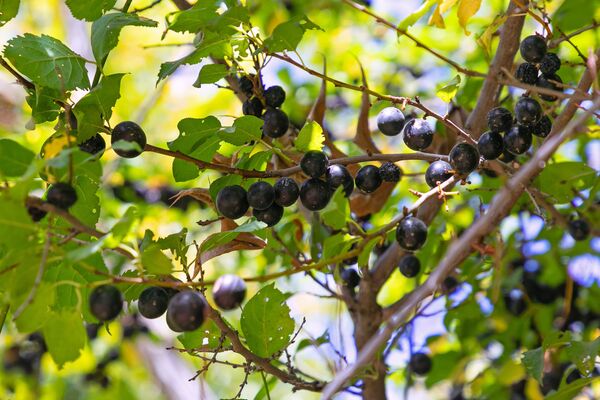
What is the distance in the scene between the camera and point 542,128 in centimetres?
150

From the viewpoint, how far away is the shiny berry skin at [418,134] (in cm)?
151

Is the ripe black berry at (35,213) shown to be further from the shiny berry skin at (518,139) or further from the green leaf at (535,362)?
the green leaf at (535,362)

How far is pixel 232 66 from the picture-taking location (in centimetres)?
159

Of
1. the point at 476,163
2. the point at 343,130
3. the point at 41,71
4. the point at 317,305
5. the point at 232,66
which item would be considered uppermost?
the point at 317,305

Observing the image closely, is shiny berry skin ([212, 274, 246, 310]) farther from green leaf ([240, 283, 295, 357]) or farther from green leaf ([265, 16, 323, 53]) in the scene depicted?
green leaf ([265, 16, 323, 53])

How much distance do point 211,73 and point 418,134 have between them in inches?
18.1

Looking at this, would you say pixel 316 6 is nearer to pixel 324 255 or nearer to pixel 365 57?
pixel 365 57

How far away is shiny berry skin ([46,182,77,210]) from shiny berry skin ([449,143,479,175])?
715mm

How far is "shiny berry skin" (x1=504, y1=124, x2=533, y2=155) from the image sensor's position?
1.42 meters

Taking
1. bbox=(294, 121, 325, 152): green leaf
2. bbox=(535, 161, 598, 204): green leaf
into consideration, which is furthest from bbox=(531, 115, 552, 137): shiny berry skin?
bbox=(294, 121, 325, 152): green leaf

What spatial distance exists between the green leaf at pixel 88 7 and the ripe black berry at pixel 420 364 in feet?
5.02

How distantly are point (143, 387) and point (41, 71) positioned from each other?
5915mm

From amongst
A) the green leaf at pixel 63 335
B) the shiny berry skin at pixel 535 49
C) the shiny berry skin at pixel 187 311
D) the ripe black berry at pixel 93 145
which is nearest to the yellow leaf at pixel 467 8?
the shiny berry skin at pixel 535 49

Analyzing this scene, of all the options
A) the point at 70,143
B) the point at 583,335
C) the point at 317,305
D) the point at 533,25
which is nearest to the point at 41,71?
the point at 70,143
